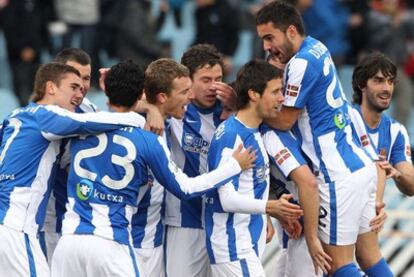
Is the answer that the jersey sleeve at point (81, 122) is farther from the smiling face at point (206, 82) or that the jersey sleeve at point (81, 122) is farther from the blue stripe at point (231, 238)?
the blue stripe at point (231, 238)

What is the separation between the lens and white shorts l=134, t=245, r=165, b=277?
11289 mm

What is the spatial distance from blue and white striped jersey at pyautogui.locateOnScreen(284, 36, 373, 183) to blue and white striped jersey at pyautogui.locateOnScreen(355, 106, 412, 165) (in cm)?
84

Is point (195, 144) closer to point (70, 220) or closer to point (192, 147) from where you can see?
point (192, 147)

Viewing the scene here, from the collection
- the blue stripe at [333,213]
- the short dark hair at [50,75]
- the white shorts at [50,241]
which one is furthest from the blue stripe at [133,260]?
the blue stripe at [333,213]

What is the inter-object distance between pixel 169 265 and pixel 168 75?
1.72 m

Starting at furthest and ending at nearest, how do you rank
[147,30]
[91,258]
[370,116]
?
[147,30] → [370,116] → [91,258]

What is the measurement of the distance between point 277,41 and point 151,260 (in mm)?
2135

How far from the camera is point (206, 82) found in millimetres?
11320

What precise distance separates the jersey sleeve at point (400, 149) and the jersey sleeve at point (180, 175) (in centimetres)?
214

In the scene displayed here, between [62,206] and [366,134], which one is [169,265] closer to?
[62,206]

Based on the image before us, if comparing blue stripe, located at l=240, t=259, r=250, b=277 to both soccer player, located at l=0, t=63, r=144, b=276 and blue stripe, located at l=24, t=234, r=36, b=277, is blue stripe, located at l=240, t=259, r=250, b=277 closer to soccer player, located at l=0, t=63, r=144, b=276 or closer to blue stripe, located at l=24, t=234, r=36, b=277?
soccer player, located at l=0, t=63, r=144, b=276

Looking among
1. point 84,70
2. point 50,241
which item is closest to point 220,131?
point 84,70

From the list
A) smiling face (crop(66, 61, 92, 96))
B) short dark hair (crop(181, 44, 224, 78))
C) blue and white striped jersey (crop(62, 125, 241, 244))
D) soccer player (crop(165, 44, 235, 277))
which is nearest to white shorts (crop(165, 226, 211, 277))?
soccer player (crop(165, 44, 235, 277))

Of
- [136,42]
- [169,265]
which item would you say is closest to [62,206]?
[169,265]
